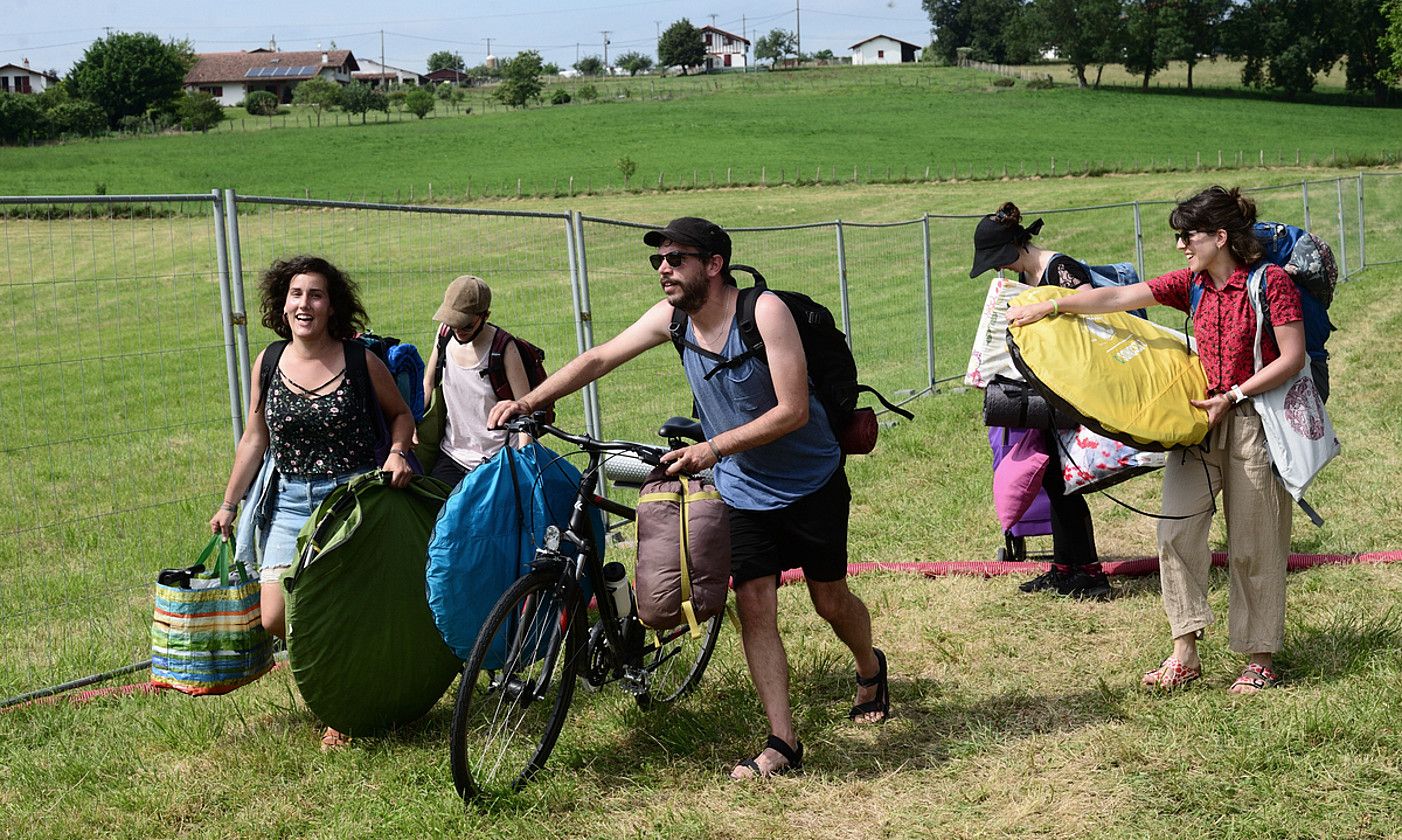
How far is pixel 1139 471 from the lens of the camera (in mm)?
6316

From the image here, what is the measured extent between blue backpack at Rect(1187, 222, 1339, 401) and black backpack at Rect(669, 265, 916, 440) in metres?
1.65

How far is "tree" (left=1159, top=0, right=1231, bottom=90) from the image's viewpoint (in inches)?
3403

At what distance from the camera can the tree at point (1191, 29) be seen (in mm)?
86438

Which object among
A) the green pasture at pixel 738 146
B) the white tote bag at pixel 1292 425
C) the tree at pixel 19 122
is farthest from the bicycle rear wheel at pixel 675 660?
the tree at pixel 19 122

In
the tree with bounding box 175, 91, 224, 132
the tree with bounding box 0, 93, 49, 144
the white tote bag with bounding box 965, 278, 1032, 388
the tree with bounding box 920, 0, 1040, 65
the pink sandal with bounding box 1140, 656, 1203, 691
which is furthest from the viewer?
the tree with bounding box 920, 0, 1040, 65

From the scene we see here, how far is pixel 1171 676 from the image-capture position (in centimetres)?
526

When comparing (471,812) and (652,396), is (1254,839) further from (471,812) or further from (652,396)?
(652,396)

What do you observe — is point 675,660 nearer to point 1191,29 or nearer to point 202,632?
point 202,632

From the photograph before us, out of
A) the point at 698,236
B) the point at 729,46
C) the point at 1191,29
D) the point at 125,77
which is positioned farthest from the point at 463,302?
the point at 729,46

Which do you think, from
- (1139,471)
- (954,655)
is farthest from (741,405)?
(1139,471)

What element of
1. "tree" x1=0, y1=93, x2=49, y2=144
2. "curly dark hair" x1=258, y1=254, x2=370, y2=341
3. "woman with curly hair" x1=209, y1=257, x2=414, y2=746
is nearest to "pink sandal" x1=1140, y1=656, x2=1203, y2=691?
"woman with curly hair" x1=209, y1=257, x2=414, y2=746

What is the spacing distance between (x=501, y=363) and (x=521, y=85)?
9877 cm

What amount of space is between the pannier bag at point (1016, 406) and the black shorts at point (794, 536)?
7.02 feet

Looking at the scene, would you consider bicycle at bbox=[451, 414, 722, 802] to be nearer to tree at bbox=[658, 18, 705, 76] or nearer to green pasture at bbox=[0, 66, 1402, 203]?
green pasture at bbox=[0, 66, 1402, 203]
